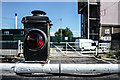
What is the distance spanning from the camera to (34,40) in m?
1.46

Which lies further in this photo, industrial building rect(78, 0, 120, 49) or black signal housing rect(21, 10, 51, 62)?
industrial building rect(78, 0, 120, 49)

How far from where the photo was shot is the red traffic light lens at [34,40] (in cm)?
148

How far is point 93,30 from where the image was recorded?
1296 inches

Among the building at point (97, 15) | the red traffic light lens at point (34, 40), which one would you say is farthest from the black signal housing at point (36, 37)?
the building at point (97, 15)

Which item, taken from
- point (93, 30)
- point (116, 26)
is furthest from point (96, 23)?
point (116, 26)

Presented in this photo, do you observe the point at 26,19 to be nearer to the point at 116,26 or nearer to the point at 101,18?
the point at 101,18

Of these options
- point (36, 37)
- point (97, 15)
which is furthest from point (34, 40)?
point (97, 15)

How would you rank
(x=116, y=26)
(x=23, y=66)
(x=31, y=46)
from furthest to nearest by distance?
(x=116, y=26), (x=31, y=46), (x=23, y=66)

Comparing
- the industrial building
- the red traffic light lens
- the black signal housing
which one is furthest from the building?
the red traffic light lens

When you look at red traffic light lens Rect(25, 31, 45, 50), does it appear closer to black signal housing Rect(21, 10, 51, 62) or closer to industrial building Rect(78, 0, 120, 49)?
black signal housing Rect(21, 10, 51, 62)

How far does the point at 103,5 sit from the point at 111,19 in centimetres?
467

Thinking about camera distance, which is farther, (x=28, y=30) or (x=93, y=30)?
(x=93, y=30)

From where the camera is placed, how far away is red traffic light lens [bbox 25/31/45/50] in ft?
4.84

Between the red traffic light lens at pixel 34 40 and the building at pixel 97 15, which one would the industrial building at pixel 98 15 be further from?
the red traffic light lens at pixel 34 40
